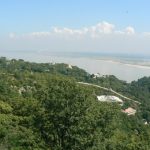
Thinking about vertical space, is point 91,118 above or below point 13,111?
→ above

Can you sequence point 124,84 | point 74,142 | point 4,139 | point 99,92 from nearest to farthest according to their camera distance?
point 74,142, point 4,139, point 99,92, point 124,84

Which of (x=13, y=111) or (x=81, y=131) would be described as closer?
(x=81, y=131)

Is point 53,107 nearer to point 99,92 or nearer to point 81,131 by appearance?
point 81,131

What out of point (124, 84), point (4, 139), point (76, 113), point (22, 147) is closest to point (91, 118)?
point (76, 113)

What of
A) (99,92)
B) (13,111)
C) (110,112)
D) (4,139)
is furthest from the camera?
(99,92)

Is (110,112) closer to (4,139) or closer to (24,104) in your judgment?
(4,139)

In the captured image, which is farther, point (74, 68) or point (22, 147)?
point (74, 68)

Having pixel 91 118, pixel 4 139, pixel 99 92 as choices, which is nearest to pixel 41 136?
pixel 91 118

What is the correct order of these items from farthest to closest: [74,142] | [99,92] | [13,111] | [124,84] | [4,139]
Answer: [124,84]
[99,92]
[13,111]
[4,139]
[74,142]

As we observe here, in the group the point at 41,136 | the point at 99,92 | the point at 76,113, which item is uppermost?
the point at 76,113
